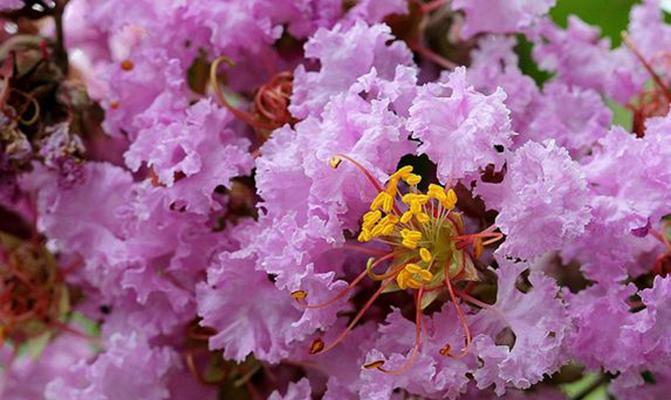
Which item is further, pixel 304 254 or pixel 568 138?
pixel 568 138

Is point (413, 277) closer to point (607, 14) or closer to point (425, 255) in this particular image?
point (425, 255)

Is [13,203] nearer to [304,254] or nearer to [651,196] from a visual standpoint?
[304,254]

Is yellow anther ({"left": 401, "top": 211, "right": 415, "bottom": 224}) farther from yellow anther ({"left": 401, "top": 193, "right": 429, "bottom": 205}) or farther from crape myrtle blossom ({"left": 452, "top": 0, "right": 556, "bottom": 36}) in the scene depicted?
crape myrtle blossom ({"left": 452, "top": 0, "right": 556, "bottom": 36})

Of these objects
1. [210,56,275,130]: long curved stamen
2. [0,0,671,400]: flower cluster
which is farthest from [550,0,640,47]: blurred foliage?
[210,56,275,130]: long curved stamen

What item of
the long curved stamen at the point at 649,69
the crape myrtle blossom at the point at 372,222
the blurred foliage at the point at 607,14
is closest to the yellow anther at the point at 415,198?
the crape myrtle blossom at the point at 372,222

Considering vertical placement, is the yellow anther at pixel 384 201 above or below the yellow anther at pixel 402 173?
below

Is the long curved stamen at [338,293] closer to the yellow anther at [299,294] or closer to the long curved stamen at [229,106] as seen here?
the yellow anther at [299,294]

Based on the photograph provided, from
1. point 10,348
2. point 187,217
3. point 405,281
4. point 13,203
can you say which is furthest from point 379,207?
point 10,348
